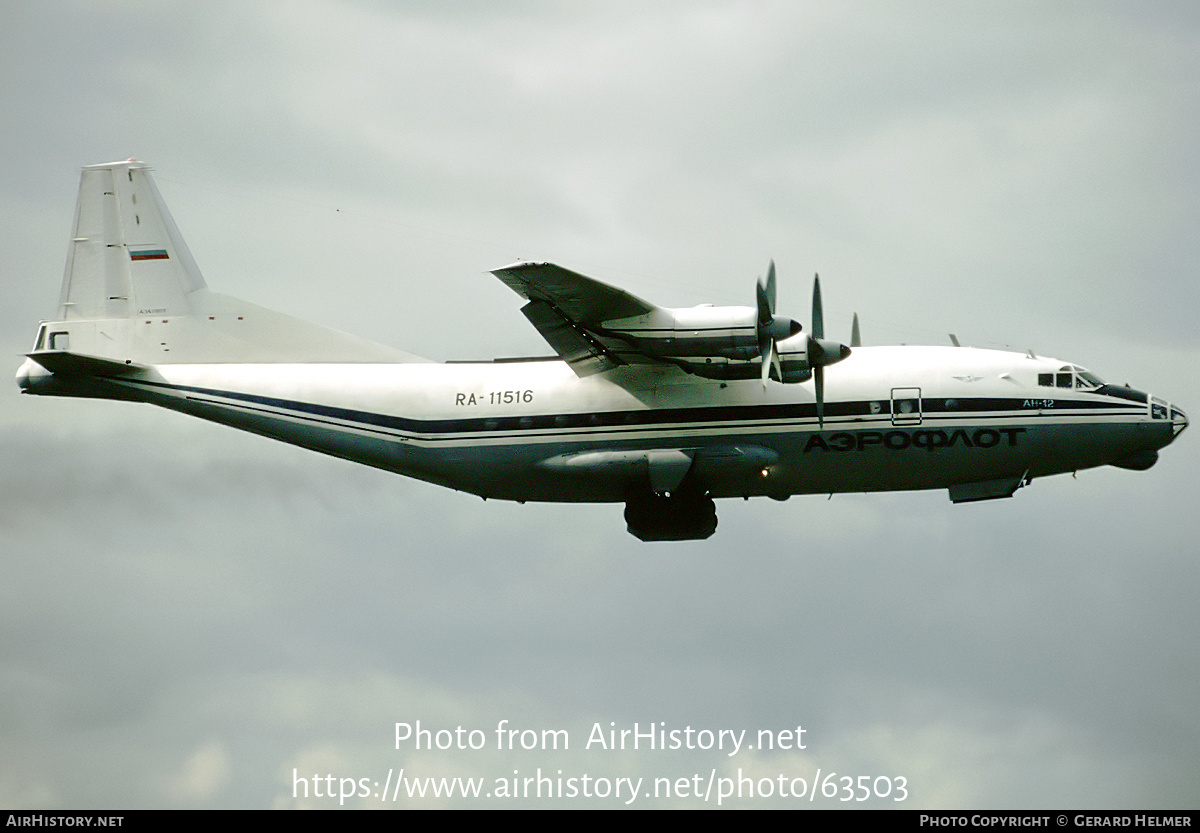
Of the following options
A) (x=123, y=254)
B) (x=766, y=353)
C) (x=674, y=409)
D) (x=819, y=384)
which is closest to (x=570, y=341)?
(x=674, y=409)

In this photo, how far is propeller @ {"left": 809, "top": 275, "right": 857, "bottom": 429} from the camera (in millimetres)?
27969

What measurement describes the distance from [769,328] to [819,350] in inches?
50.5

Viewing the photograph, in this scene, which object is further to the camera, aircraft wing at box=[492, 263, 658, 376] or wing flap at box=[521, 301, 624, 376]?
wing flap at box=[521, 301, 624, 376]

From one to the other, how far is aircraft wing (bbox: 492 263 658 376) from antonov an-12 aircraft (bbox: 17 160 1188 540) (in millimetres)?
47

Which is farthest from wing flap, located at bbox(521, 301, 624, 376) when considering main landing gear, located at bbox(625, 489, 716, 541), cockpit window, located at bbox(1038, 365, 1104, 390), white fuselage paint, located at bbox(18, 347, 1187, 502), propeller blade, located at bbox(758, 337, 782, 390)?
cockpit window, located at bbox(1038, 365, 1104, 390)

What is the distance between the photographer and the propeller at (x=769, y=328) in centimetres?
2722

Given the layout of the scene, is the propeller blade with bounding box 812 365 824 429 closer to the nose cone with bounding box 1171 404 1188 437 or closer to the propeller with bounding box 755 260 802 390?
the propeller with bounding box 755 260 802 390

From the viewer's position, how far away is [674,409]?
29156 mm

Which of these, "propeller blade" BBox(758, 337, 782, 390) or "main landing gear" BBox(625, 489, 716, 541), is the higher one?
"propeller blade" BBox(758, 337, 782, 390)

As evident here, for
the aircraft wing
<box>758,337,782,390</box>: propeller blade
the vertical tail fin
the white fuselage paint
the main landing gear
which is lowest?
the main landing gear

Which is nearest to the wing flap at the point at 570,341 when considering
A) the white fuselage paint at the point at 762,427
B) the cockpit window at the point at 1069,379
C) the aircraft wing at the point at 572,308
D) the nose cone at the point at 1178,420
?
the aircraft wing at the point at 572,308

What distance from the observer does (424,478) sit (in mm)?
30812

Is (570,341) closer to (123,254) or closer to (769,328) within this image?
(769,328)

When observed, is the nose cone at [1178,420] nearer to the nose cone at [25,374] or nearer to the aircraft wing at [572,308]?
the aircraft wing at [572,308]
